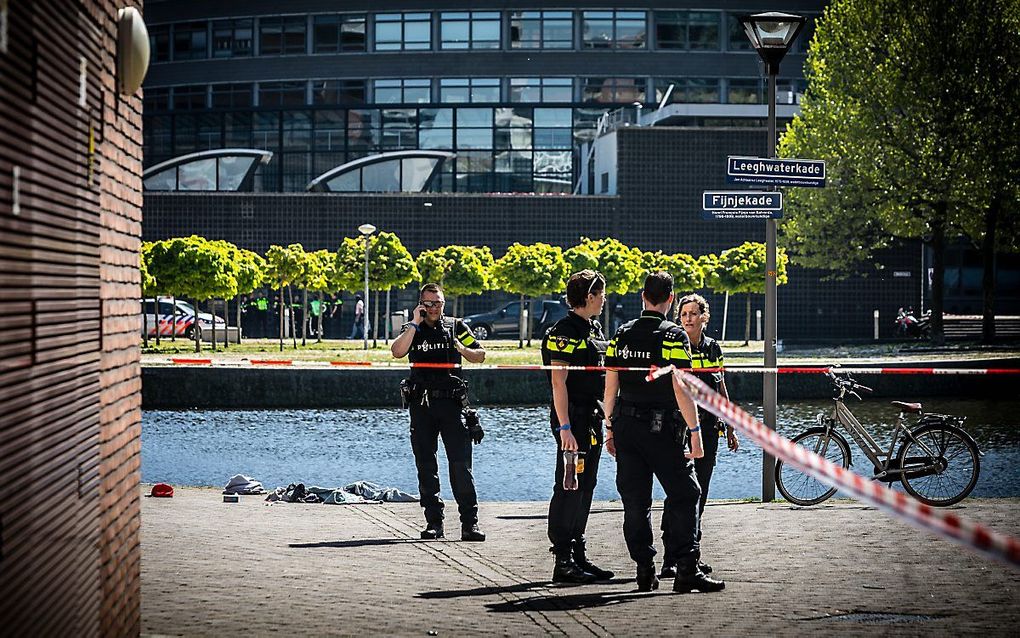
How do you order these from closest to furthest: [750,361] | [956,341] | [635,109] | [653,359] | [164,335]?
1. [653,359]
2. [750,361]
3. [956,341]
4. [164,335]
5. [635,109]

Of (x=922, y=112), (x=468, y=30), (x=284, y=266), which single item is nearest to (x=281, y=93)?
(x=468, y=30)

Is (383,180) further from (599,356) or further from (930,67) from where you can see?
(599,356)

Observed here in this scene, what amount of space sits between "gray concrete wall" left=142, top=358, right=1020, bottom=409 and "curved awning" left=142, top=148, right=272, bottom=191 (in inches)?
1034

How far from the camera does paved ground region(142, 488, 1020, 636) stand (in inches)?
270

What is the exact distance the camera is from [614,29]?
214 ft

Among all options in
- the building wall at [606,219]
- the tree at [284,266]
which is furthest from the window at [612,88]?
the tree at [284,266]

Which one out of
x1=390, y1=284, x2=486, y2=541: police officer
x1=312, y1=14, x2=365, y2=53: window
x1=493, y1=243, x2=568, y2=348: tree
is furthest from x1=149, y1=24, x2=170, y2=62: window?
x1=390, y1=284, x2=486, y2=541: police officer

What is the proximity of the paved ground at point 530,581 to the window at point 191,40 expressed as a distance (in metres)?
60.4

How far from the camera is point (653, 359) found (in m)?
7.92

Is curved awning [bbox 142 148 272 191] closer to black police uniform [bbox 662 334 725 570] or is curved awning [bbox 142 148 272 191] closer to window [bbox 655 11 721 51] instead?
window [bbox 655 11 721 51]

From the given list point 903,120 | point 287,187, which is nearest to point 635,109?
point 287,187

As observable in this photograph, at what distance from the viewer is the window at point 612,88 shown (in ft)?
213

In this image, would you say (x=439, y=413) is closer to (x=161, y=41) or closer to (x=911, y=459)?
(x=911, y=459)

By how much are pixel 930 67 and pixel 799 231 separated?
23.4 ft
